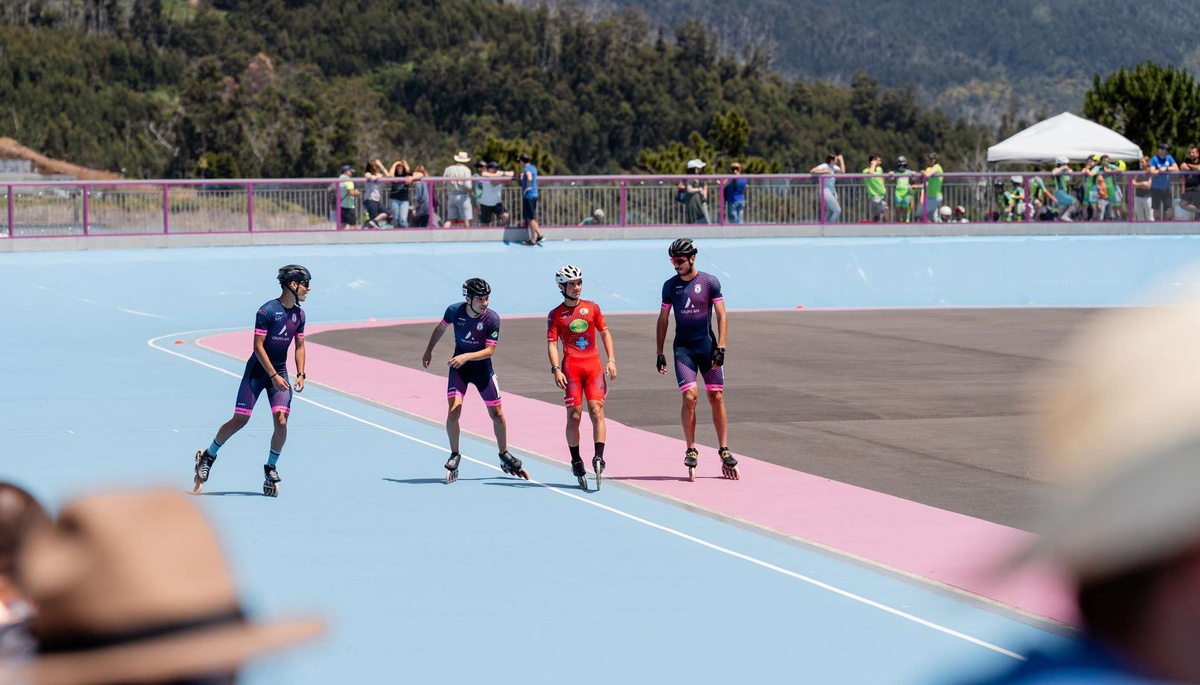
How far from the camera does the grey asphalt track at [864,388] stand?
14.5m

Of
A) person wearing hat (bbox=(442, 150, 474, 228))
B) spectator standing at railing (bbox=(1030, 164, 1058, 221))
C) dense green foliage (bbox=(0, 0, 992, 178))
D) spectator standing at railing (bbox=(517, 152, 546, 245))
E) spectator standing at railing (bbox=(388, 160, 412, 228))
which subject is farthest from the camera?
dense green foliage (bbox=(0, 0, 992, 178))

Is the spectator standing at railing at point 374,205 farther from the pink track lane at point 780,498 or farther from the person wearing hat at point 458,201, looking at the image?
the pink track lane at point 780,498

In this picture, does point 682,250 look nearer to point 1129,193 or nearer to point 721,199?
point 721,199

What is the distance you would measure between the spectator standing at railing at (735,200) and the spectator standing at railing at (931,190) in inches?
182

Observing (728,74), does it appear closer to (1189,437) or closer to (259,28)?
(259,28)

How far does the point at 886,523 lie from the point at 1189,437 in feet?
34.8

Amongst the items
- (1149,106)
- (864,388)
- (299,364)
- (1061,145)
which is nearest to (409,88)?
(1149,106)

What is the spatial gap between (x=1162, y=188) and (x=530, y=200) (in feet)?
52.2

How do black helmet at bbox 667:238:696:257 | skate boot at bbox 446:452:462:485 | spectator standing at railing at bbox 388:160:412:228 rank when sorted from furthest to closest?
spectator standing at railing at bbox 388:160:412:228 < black helmet at bbox 667:238:696:257 < skate boot at bbox 446:452:462:485

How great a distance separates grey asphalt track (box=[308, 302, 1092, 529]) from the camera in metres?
14.5

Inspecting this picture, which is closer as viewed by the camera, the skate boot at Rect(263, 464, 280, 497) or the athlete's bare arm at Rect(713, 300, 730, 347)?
the skate boot at Rect(263, 464, 280, 497)

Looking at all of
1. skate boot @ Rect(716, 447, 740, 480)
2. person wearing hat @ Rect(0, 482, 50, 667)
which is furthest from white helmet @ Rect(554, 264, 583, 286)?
person wearing hat @ Rect(0, 482, 50, 667)

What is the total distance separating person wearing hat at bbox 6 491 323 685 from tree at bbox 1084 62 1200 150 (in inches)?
2684

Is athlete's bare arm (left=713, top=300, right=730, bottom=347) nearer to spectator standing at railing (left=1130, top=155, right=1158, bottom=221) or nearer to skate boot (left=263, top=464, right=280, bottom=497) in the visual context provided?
skate boot (left=263, top=464, right=280, bottom=497)
